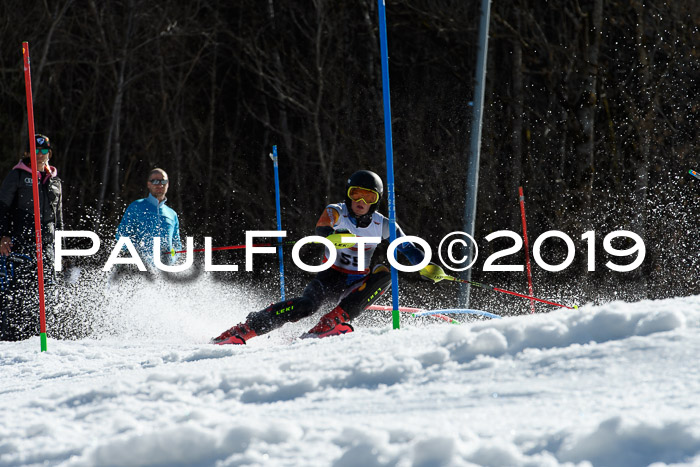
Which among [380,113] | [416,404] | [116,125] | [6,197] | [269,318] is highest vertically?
[380,113]

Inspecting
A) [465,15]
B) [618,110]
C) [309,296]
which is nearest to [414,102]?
[465,15]

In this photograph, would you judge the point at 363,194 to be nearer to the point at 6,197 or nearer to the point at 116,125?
the point at 6,197

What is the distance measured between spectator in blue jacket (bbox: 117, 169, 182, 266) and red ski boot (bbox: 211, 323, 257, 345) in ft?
7.27

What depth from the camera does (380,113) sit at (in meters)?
16.7

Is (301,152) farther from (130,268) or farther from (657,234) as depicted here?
(130,268)

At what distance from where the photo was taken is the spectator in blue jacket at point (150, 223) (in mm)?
8016

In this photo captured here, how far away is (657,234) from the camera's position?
45.9ft

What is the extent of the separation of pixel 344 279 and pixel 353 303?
1.42 feet

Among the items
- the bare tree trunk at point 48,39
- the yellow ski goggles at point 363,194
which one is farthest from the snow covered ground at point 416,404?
the bare tree trunk at point 48,39

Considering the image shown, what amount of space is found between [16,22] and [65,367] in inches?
540

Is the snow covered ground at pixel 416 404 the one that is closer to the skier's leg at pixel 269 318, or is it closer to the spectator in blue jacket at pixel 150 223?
the skier's leg at pixel 269 318

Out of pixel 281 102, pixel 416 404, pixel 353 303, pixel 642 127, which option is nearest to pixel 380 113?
pixel 281 102

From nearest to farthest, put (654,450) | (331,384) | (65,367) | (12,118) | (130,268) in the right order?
(654,450) < (331,384) < (65,367) < (130,268) < (12,118)

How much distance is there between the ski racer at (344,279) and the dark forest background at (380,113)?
769 cm
